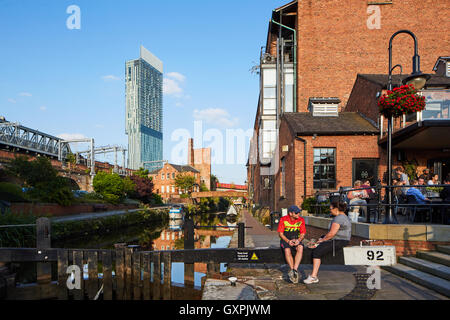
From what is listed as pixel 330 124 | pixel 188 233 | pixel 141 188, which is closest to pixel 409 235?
pixel 188 233

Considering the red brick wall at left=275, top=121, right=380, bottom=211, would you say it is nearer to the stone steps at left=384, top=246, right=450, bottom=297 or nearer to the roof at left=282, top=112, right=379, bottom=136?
the roof at left=282, top=112, right=379, bottom=136

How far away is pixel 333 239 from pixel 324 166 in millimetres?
9376

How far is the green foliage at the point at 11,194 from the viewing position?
65.2 feet

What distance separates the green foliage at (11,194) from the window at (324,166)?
18683 mm

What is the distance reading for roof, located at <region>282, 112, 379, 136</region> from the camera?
1480 centimetres

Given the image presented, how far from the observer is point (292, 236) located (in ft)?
21.5

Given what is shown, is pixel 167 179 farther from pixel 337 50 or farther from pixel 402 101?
pixel 402 101

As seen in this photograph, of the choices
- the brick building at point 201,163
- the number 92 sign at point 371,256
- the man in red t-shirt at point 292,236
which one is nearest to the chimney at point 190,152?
the brick building at point 201,163

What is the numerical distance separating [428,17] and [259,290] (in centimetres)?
2568

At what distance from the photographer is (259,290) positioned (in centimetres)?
586

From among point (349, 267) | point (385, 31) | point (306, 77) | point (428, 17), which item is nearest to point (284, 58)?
point (306, 77)

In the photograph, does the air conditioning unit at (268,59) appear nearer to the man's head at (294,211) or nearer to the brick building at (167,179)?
the man's head at (294,211)

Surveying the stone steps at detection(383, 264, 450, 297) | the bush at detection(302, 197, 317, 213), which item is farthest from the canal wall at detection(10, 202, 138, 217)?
the stone steps at detection(383, 264, 450, 297)

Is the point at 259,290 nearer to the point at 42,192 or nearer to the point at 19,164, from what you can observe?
the point at 42,192
